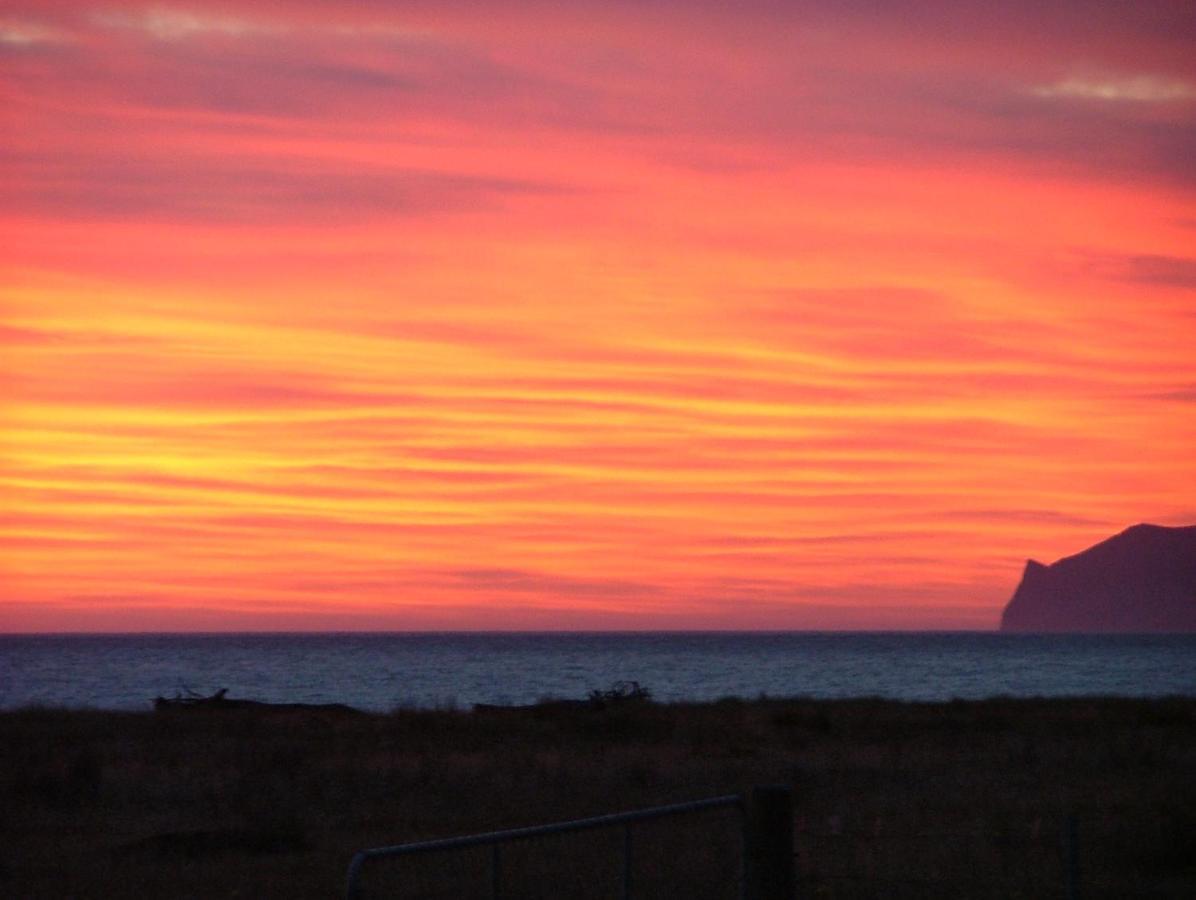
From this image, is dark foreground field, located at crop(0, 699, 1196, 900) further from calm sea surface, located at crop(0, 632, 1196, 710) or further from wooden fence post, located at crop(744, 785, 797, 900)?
calm sea surface, located at crop(0, 632, 1196, 710)

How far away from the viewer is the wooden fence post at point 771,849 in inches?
369

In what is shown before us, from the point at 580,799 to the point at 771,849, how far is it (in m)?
14.5

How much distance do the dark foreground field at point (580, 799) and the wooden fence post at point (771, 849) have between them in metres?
3.76

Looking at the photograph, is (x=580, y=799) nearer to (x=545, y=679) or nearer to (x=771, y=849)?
(x=771, y=849)

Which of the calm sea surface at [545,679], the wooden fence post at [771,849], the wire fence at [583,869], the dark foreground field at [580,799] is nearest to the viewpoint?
the wooden fence post at [771,849]

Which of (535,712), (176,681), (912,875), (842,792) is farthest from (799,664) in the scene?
(912,875)

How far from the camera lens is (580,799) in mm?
23500

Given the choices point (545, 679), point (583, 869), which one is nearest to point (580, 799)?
point (583, 869)

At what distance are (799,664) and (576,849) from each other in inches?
4390

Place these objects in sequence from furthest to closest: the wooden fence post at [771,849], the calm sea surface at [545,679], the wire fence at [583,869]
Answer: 1. the calm sea surface at [545,679]
2. the wire fence at [583,869]
3. the wooden fence post at [771,849]

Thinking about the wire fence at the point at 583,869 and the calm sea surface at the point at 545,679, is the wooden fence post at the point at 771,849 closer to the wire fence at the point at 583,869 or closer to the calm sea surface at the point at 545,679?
the wire fence at the point at 583,869

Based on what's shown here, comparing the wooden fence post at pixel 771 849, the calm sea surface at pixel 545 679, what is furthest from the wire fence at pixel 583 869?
the calm sea surface at pixel 545 679

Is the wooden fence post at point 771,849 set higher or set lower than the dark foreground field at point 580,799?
higher

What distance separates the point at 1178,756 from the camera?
1182 inches
